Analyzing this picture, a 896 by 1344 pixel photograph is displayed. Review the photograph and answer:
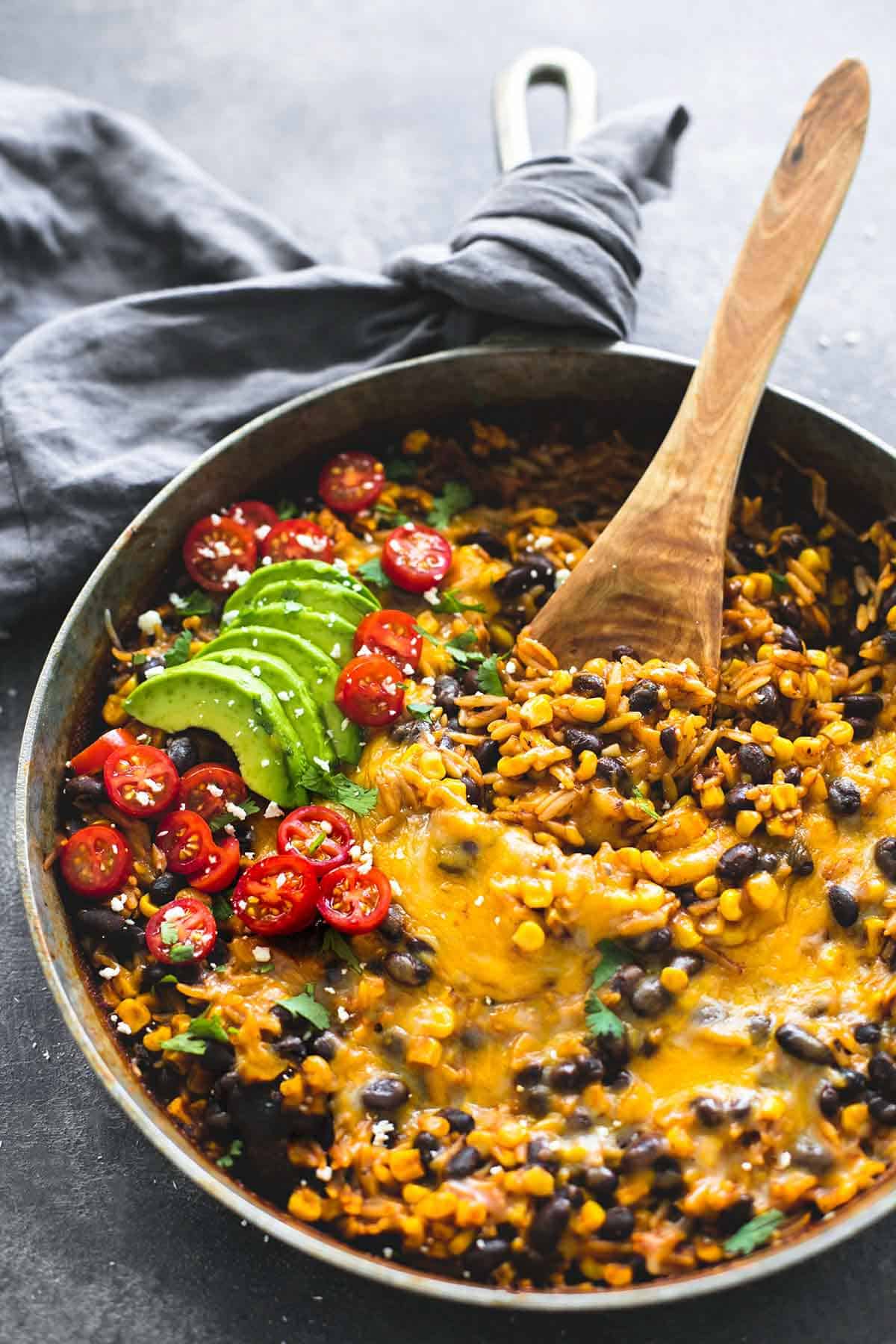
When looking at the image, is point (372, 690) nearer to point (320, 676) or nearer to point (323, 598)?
point (320, 676)

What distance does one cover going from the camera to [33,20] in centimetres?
704

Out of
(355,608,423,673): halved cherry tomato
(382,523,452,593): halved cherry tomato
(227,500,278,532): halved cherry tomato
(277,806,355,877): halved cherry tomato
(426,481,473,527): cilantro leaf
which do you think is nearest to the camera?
(277,806,355,877): halved cherry tomato

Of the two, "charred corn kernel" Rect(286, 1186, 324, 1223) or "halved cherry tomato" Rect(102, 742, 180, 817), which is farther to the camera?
"halved cherry tomato" Rect(102, 742, 180, 817)

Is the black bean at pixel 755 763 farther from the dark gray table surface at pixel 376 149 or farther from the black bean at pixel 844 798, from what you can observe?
the dark gray table surface at pixel 376 149

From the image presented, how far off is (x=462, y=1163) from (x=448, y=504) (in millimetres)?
2575

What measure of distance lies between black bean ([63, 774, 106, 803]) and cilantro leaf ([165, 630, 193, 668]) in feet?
1.71

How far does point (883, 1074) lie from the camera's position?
386 cm

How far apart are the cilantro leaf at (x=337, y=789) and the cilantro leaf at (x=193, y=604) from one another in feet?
2.93

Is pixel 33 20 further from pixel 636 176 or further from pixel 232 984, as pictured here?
pixel 232 984

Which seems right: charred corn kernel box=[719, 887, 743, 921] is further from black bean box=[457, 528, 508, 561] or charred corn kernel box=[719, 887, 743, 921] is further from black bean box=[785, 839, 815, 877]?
black bean box=[457, 528, 508, 561]

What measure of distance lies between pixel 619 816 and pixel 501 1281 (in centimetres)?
144

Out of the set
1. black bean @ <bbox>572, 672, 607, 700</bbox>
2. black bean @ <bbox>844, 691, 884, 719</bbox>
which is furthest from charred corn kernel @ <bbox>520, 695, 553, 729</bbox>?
black bean @ <bbox>844, 691, 884, 719</bbox>

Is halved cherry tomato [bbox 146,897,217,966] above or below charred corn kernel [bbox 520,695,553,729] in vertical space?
below

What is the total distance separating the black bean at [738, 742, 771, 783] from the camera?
14.3ft
